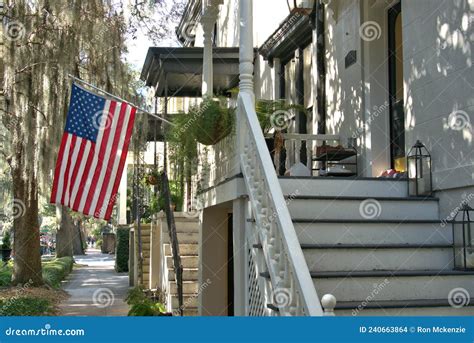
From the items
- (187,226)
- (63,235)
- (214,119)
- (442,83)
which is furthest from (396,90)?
(63,235)

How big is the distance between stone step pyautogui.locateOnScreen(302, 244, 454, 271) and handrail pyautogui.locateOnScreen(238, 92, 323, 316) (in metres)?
0.48

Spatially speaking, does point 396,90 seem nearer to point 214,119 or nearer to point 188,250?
point 214,119

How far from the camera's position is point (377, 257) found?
5.64m

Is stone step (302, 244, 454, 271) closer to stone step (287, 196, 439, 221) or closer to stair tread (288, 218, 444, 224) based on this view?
stair tread (288, 218, 444, 224)

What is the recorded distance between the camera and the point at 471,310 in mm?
5113

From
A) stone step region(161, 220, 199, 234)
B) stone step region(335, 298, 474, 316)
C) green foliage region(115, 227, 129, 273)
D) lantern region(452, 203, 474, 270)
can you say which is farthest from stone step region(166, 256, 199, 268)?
green foliage region(115, 227, 129, 273)

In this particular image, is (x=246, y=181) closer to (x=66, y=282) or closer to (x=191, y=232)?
(x=191, y=232)

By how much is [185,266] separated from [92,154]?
12.1 ft

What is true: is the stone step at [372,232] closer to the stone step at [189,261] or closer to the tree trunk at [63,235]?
the stone step at [189,261]

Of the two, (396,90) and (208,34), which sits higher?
(208,34)

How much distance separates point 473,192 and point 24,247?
12120 mm

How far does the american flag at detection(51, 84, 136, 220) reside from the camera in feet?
25.7

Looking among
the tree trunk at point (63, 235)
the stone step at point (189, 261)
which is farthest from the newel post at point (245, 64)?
the tree trunk at point (63, 235)

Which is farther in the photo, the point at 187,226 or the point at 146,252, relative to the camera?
the point at 146,252
